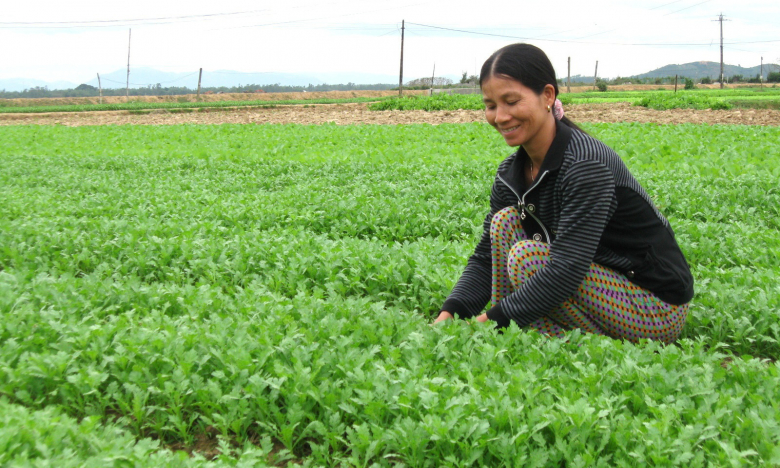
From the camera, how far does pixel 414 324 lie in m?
3.85

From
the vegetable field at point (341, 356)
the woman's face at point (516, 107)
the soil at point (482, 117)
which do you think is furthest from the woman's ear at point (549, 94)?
the soil at point (482, 117)

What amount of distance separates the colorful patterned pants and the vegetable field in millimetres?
146

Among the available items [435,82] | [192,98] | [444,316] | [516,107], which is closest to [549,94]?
[516,107]

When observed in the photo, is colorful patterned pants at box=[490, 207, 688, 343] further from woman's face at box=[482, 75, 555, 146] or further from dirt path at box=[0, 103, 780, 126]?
dirt path at box=[0, 103, 780, 126]

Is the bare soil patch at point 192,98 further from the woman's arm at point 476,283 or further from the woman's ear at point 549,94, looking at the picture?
the woman's ear at point 549,94

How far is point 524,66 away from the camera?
3.07m

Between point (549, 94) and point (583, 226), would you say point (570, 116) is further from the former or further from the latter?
point (583, 226)

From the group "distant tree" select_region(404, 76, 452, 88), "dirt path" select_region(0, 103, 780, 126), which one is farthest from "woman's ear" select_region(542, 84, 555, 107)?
"distant tree" select_region(404, 76, 452, 88)

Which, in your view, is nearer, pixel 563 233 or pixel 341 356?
pixel 563 233

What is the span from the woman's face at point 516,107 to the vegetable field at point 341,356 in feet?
3.39

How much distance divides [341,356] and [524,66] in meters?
1.67

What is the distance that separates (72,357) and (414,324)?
6.01 feet

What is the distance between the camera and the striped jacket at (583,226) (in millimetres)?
3131

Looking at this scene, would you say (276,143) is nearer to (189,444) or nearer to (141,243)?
(141,243)
